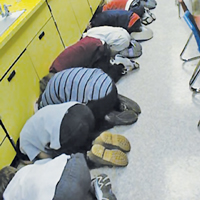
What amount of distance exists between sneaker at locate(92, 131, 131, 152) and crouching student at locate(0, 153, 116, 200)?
260 mm

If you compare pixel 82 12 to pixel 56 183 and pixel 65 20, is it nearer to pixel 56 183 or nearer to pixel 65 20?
pixel 65 20

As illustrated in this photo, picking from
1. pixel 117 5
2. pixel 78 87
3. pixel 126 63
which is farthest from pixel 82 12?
pixel 78 87

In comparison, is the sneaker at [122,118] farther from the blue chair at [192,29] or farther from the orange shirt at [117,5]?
the orange shirt at [117,5]

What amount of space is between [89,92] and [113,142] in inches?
16.5

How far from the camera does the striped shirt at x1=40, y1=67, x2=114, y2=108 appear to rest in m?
2.11

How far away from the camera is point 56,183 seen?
147 cm

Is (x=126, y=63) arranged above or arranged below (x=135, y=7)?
below

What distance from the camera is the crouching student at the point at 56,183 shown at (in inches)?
57.1

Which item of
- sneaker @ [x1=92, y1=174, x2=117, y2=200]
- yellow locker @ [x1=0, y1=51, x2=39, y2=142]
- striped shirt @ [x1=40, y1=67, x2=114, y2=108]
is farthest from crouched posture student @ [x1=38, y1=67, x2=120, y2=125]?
sneaker @ [x1=92, y1=174, x2=117, y2=200]

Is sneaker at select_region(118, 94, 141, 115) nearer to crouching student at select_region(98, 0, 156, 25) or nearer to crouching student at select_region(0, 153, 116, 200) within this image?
crouching student at select_region(0, 153, 116, 200)

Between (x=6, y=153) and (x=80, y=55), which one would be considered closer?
(x=6, y=153)

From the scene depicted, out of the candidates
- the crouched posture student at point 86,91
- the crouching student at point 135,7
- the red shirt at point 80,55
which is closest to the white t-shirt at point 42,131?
the crouched posture student at point 86,91

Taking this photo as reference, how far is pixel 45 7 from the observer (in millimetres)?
2543

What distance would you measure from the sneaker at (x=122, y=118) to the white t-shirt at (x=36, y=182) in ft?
2.11
